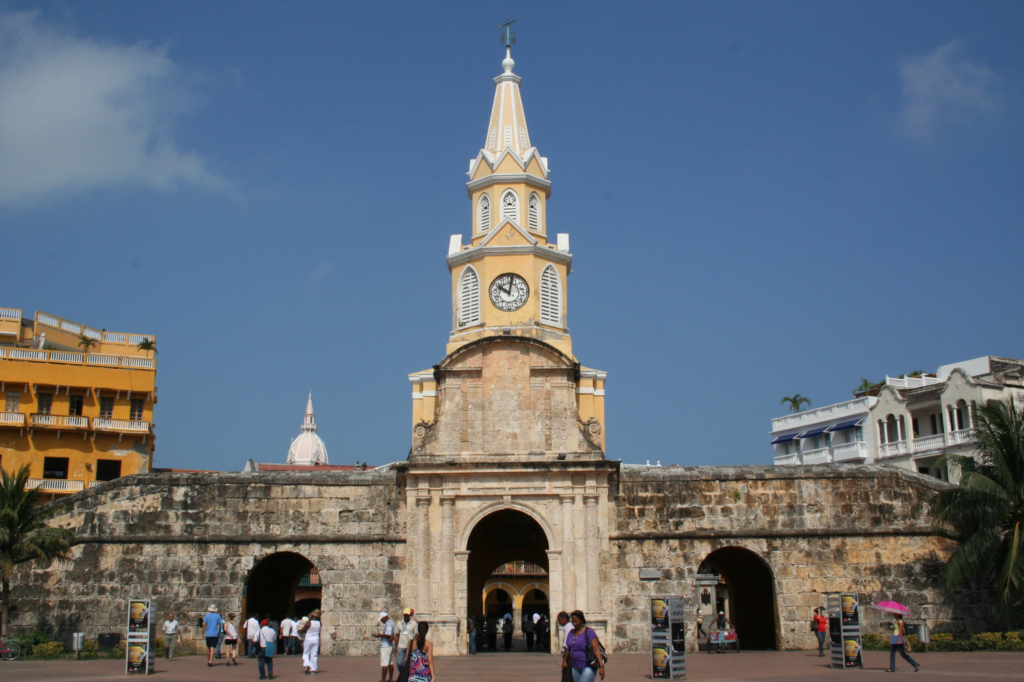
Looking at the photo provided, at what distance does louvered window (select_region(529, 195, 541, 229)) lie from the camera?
130 feet

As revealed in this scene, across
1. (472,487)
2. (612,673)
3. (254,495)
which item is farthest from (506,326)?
(612,673)

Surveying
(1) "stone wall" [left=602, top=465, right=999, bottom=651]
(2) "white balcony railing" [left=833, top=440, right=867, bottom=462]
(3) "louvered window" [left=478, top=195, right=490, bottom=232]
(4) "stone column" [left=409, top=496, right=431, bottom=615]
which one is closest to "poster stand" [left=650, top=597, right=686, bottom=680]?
(1) "stone wall" [left=602, top=465, right=999, bottom=651]

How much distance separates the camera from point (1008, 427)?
26797 mm

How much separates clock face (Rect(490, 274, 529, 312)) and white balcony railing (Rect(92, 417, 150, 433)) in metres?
23.1

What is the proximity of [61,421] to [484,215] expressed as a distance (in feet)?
82.0

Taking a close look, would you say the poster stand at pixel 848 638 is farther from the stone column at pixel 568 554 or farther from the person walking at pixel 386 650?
the person walking at pixel 386 650

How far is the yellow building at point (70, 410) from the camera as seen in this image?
47.2 metres

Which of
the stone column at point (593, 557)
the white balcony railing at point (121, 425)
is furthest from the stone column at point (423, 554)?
the white balcony railing at point (121, 425)

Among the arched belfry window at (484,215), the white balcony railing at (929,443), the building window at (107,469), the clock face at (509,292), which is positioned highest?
the arched belfry window at (484,215)

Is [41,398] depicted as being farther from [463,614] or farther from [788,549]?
[788,549]

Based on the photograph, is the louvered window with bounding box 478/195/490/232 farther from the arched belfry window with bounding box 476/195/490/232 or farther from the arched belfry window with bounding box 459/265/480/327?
the arched belfry window with bounding box 459/265/480/327

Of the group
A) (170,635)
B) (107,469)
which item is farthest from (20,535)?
(107,469)

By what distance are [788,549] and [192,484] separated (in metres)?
18.4

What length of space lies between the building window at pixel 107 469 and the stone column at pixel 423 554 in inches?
1052
